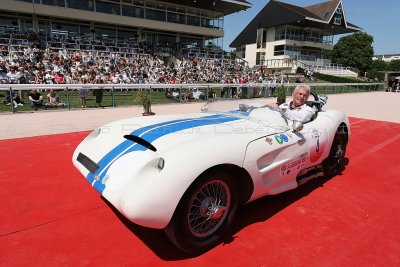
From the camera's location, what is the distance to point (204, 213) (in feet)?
8.47

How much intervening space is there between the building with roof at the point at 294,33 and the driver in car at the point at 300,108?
41372 millimetres

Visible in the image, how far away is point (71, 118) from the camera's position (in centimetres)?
938

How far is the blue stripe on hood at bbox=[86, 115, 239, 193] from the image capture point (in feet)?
8.58

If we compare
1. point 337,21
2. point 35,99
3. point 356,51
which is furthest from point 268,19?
point 35,99

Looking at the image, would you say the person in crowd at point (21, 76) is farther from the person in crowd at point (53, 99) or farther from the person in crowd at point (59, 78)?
the person in crowd at point (53, 99)

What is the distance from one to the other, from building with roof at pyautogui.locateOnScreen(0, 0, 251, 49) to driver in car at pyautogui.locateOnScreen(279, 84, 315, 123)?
75.1 feet

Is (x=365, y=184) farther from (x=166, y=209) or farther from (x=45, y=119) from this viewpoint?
(x=45, y=119)

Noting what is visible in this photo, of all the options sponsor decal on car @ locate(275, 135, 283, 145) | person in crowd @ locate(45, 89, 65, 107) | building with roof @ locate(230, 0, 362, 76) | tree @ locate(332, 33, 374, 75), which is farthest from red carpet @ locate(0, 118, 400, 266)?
tree @ locate(332, 33, 374, 75)

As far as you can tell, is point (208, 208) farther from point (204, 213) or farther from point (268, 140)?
point (268, 140)

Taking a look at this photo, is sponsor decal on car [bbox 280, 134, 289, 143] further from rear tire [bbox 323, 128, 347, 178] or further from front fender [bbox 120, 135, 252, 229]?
rear tire [bbox 323, 128, 347, 178]

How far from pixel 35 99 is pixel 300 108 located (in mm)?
10208

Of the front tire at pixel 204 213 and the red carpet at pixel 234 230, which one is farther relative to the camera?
the red carpet at pixel 234 230

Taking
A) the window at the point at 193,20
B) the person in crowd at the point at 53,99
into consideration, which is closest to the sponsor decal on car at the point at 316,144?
the person in crowd at the point at 53,99

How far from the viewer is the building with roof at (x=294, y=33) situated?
151 feet
